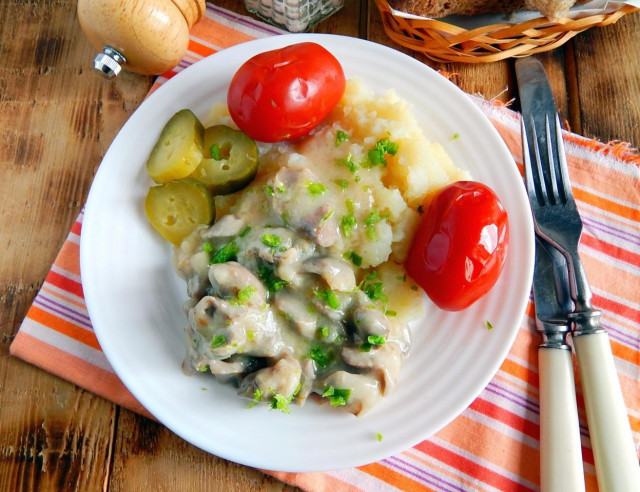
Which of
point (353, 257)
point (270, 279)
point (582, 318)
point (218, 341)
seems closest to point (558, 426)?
point (582, 318)

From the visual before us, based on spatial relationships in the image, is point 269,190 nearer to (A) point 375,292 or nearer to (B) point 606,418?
(A) point 375,292

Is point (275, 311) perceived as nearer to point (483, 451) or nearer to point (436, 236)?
point (436, 236)

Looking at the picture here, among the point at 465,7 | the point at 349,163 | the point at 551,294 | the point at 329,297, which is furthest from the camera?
the point at 465,7

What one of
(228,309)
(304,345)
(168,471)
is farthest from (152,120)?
(168,471)

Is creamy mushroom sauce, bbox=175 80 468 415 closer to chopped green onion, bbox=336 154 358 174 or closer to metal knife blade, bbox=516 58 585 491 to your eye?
chopped green onion, bbox=336 154 358 174

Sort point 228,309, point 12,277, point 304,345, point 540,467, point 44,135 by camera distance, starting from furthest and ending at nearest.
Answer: point 44,135 < point 12,277 < point 540,467 < point 304,345 < point 228,309

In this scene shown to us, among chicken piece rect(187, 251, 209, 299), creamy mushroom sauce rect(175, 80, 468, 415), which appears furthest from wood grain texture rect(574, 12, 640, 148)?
chicken piece rect(187, 251, 209, 299)
